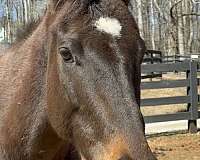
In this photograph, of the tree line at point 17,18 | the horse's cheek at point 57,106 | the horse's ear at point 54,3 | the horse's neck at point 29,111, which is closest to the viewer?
the horse's cheek at point 57,106

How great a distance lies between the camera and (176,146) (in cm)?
977

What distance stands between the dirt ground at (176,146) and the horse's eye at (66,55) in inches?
249

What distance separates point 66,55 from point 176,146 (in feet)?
24.5

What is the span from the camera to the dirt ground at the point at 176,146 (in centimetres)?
890

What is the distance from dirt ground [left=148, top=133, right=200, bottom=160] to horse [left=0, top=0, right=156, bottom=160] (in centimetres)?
577

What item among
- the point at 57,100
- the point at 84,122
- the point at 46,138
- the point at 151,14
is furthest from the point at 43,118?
the point at 151,14

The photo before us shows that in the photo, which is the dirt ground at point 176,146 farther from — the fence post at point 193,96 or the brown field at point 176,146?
the fence post at point 193,96

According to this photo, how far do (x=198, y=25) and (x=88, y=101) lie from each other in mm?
49455

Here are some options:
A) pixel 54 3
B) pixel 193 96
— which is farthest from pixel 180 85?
pixel 54 3

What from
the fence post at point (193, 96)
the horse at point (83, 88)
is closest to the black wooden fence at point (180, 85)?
the fence post at point (193, 96)

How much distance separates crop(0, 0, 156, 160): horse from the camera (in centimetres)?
244

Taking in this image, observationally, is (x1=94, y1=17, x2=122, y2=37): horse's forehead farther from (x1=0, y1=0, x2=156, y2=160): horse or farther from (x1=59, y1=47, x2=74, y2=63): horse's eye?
(x1=59, y1=47, x2=74, y2=63): horse's eye

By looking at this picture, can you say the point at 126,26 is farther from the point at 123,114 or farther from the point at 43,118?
the point at 43,118

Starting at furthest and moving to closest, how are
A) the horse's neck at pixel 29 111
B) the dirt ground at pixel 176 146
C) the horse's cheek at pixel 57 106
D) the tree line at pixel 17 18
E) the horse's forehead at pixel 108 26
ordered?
1. the dirt ground at pixel 176 146
2. the tree line at pixel 17 18
3. the horse's neck at pixel 29 111
4. the horse's cheek at pixel 57 106
5. the horse's forehead at pixel 108 26
